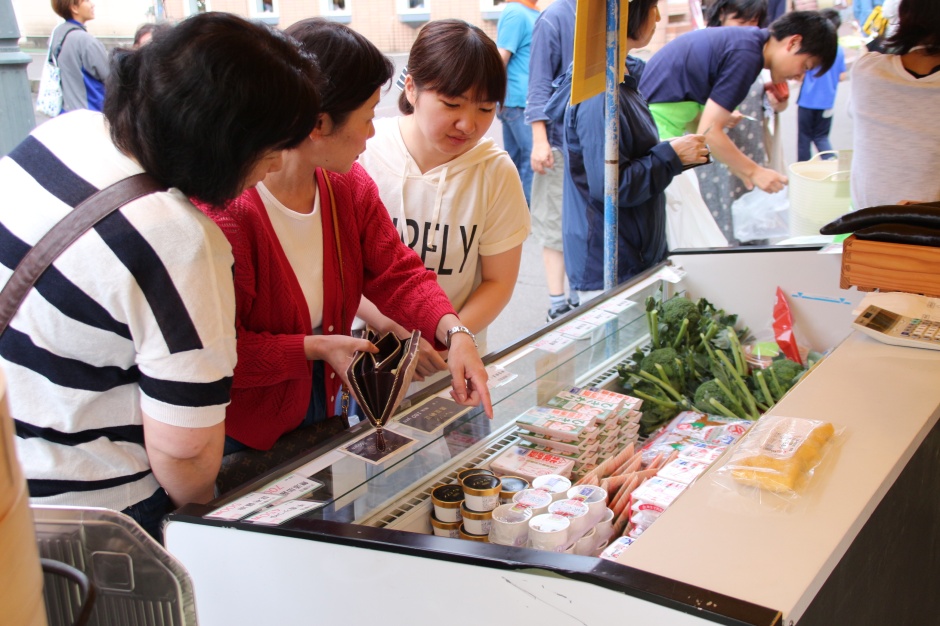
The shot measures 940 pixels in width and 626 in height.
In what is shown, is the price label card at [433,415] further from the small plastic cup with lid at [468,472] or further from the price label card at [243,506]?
the price label card at [243,506]

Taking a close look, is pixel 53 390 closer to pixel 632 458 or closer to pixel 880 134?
pixel 632 458

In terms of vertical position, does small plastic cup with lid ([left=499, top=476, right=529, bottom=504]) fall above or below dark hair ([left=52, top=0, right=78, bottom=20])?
below

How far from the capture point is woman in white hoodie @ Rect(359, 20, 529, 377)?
2.11 meters

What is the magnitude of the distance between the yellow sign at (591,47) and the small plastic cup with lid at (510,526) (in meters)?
1.50

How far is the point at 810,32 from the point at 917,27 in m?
1.38

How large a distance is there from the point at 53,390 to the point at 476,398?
89cm

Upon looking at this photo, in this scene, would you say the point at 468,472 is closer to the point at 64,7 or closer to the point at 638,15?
the point at 638,15

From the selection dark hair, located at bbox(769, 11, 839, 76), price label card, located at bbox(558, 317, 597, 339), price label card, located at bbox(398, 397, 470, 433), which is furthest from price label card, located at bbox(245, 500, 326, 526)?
dark hair, located at bbox(769, 11, 839, 76)

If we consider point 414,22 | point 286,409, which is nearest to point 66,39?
point 286,409

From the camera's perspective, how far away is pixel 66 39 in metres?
5.61

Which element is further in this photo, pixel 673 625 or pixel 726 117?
pixel 726 117

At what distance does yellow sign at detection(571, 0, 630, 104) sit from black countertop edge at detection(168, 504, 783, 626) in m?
1.73

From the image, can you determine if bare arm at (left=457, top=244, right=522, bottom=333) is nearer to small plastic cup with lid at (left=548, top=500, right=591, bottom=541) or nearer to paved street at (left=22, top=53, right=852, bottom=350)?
small plastic cup with lid at (left=548, top=500, right=591, bottom=541)

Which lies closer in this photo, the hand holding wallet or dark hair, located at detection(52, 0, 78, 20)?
the hand holding wallet
